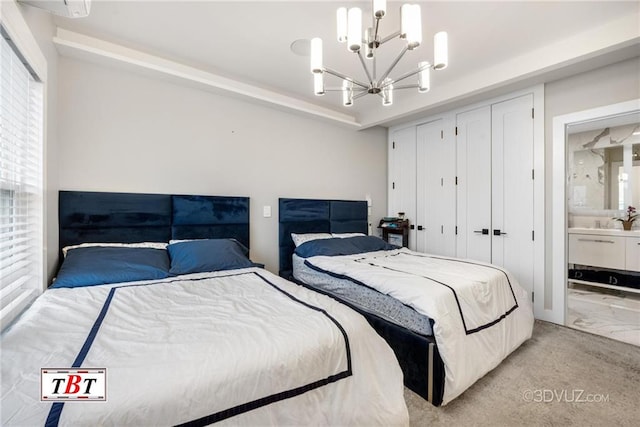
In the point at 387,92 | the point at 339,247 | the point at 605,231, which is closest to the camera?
the point at 387,92

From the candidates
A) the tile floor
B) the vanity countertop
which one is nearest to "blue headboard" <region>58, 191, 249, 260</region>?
the tile floor

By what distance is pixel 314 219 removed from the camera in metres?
3.68

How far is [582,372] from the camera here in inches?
79.3

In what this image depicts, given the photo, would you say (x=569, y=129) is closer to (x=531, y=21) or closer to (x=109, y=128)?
(x=531, y=21)

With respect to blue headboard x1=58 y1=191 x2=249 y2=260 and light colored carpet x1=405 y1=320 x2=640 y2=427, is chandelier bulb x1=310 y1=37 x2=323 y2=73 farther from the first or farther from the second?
light colored carpet x1=405 y1=320 x2=640 y2=427

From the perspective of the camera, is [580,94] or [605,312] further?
[605,312]

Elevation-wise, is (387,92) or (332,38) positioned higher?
(332,38)

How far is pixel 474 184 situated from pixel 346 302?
230 centimetres

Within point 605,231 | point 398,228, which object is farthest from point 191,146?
point 605,231

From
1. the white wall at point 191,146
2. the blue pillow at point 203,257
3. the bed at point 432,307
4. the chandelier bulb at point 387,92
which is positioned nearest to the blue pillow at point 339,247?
the bed at point 432,307

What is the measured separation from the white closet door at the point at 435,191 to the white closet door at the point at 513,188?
520 millimetres

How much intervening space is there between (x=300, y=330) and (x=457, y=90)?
3.06 meters

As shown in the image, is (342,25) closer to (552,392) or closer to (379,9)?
(379,9)

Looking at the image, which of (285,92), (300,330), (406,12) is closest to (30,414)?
(300,330)
